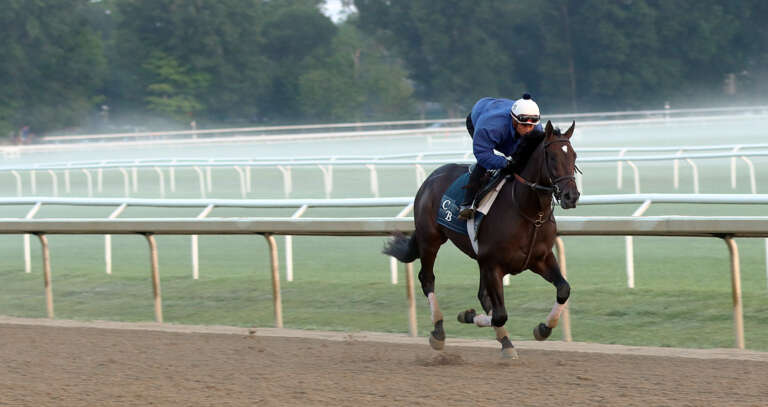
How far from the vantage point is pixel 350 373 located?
211 inches

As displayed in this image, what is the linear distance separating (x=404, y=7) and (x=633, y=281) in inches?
2016

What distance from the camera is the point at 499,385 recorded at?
4883mm

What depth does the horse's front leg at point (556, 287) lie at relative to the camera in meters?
5.62

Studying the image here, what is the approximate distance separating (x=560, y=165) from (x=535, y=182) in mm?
232

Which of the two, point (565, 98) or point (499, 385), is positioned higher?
point (565, 98)

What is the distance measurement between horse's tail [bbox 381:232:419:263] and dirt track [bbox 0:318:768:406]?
0.46 metres

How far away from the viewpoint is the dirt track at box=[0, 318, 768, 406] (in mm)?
4633

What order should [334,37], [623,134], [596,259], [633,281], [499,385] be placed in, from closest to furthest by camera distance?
[499,385]
[633,281]
[596,259]
[623,134]
[334,37]

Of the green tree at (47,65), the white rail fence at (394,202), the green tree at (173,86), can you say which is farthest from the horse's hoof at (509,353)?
the green tree at (173,86)

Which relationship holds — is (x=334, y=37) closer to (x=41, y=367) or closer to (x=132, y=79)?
(x=132, y=79)

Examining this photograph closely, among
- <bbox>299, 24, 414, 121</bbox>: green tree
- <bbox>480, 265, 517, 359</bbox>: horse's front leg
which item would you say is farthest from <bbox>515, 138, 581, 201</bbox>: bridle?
<bbox>299, 24, 414, 121</bbox>: green tree

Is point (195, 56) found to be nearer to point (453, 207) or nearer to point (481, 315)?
point (453, 207)

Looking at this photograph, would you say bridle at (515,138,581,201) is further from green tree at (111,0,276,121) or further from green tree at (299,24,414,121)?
green tree at (299,24,414,121)

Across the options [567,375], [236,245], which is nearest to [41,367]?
[567,375]
